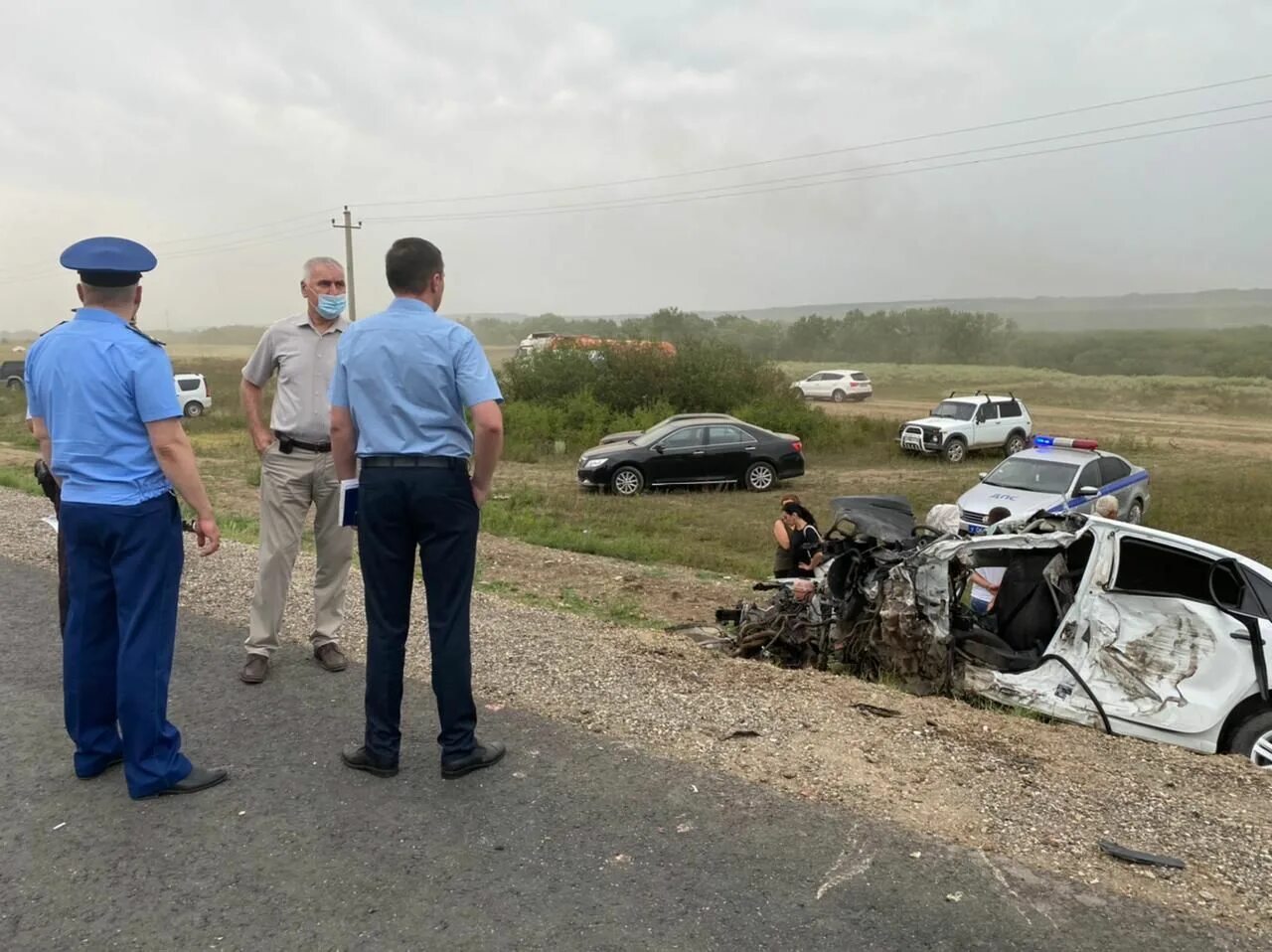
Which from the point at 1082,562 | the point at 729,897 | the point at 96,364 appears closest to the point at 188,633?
the point at 96,364

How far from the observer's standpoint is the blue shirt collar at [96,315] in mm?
3074

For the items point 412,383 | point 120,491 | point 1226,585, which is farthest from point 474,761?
point 1226,585

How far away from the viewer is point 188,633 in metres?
5.13

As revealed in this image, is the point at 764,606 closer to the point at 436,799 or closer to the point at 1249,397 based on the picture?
the point at 436,799

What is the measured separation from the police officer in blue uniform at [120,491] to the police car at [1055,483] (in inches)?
445

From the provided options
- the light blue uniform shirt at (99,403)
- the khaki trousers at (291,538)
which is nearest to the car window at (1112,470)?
the khaki trousers at (291,538)

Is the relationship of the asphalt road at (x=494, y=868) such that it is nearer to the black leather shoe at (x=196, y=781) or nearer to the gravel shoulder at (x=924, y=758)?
the black leather shoe at (x=196, y=781)

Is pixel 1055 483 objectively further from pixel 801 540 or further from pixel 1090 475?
pixel 801 540

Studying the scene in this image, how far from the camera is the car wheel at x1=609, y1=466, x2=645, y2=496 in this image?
57.6 ft

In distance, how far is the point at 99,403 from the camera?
3.03m

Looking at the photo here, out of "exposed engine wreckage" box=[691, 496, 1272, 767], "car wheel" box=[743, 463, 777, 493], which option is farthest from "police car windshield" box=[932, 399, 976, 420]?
"exposed engine wreckage" box=[691, 496, 1272, 767]

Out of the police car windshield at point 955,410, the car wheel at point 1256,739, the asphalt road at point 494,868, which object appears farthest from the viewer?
the police car windshield at point 955,410

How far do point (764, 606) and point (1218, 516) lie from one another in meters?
11.4

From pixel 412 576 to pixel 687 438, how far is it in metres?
14.9
